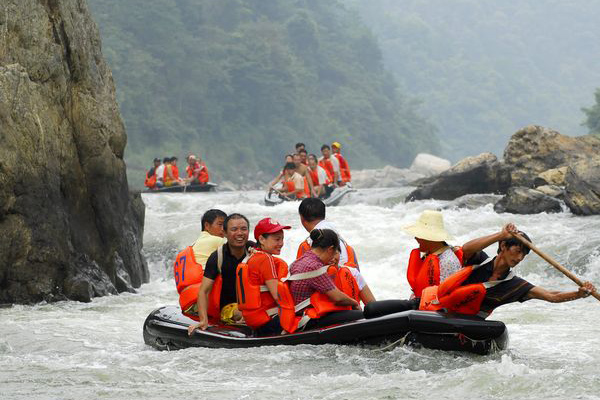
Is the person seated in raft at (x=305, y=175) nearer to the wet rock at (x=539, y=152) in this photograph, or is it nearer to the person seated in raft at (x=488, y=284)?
the wet rock at (x=539, y=152)

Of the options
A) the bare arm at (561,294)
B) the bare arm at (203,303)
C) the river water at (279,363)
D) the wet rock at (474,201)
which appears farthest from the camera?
the wet rock at (474,201)

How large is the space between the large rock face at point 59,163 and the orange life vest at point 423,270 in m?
4.63

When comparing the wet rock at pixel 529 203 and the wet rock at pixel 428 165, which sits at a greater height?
the wet rock at pixel 428 165

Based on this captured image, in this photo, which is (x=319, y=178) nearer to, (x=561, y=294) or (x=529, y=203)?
(x=529, y=203)

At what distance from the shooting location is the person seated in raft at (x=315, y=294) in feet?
22.9

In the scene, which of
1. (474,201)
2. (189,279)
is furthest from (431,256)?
(474,201)

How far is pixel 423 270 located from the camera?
7227mm

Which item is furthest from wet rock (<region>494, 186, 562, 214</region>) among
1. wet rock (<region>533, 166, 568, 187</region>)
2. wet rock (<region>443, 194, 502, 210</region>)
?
wet rock (<region>533, 166, 568, 187</region>)

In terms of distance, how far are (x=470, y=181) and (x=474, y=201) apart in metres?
2.27

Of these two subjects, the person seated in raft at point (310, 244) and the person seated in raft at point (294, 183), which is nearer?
the person seated in raft at point (310, 244)

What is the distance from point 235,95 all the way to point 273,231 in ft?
158

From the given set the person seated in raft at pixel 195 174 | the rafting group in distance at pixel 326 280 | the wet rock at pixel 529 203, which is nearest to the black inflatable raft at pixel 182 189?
the person seated in raft at pixel 195 174

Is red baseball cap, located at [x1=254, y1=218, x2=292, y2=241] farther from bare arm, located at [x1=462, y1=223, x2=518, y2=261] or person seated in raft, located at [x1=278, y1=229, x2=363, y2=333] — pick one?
bare arm, located at [x1=462, y1=223, x2=518, y2=261]

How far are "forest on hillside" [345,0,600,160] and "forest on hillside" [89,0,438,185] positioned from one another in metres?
24.3
